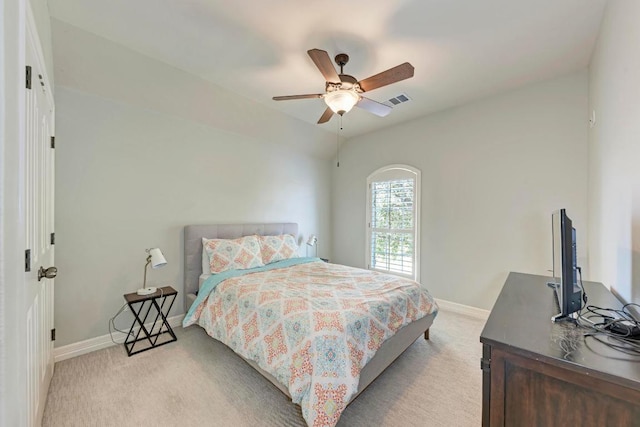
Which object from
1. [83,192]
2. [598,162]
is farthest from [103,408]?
[598,162]

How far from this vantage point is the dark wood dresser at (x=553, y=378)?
805 mm

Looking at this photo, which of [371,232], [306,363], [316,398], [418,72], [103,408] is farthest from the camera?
[371,232]

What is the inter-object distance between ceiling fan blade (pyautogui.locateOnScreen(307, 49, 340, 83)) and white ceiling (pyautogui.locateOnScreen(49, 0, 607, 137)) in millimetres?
366

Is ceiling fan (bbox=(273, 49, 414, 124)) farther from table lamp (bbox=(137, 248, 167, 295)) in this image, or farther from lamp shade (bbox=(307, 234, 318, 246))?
lamp shade (bbox=(307, 234, 318, 246))

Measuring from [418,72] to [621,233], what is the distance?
2.11m

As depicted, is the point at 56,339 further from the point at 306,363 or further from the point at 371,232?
the point at 371,232

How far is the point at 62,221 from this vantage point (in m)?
2.43

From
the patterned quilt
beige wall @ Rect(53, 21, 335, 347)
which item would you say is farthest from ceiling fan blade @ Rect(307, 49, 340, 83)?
the patterned quilt

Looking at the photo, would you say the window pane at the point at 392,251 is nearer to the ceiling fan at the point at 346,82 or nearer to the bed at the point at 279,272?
the bed at the point at 279,272

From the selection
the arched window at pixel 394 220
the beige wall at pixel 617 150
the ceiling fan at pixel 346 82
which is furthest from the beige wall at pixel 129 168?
the beige wall at pixel 617 150

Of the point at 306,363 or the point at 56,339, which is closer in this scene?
the point at 306,363

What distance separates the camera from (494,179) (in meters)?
3.31

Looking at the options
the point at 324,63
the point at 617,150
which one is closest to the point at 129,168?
the point at 324,63

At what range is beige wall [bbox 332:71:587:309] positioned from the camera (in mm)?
2844
